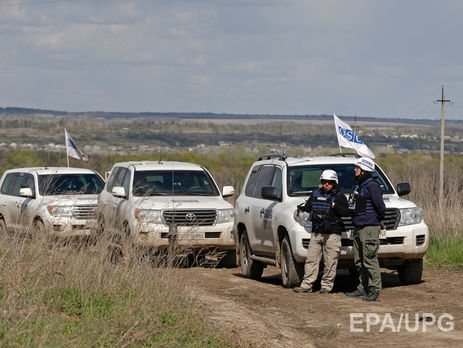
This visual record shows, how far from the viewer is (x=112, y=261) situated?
1133 centimetres

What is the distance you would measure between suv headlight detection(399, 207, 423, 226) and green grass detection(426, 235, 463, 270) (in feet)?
9.37

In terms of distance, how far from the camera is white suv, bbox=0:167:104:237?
19.1 meters

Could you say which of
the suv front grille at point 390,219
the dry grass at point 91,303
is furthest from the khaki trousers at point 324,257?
the dry grass at point 91,303

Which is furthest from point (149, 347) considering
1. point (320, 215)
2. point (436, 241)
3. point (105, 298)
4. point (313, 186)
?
point (436, 241)

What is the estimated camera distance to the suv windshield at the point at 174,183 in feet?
57.7

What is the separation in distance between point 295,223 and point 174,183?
4813mm

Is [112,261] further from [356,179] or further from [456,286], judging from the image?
[456,286]

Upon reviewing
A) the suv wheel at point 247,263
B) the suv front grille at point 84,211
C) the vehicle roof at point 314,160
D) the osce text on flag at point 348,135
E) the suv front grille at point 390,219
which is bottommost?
the suv wheel at point 247,263

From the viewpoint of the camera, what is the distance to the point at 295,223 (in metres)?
13.6

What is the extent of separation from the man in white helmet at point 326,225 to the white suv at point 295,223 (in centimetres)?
Result: 26

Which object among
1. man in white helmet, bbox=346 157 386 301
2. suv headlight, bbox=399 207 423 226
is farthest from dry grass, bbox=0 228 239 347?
suv headlight, bbox=399 207 423 226

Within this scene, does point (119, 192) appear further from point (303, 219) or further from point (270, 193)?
point (303, 219)

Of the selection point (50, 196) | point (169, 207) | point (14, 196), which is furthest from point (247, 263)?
point (14, 196)

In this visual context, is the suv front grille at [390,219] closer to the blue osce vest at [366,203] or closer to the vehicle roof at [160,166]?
the blue osce vest at [366,203]
